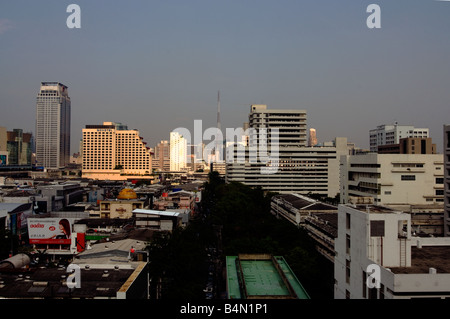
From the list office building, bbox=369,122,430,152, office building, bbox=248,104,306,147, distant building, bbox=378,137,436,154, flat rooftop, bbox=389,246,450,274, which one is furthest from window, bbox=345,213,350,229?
office building, bbox=369,122,430,152

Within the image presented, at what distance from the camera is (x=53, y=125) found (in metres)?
47.9

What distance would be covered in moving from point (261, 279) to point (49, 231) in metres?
7.72

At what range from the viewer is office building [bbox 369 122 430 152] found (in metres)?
33.2

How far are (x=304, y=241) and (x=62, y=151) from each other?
5023 cm

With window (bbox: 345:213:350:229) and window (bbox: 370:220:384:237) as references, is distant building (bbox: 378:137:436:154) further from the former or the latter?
window (bbox: 370:220:384:237)

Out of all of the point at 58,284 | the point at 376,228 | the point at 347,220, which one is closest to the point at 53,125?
the point at 58,284

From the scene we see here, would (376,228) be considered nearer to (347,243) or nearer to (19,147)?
(347,243)

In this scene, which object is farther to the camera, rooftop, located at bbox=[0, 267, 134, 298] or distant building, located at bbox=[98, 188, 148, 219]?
distant building, located at bbox=[98, 188, 148, 219]

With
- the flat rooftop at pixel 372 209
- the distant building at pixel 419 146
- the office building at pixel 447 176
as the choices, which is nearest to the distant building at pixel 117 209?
the office building at pixel 447 176

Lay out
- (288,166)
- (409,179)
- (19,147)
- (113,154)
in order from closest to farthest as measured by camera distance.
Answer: (409,179) < (288,166) < (19,147) < (113,154)

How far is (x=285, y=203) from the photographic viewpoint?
17656 millimetres

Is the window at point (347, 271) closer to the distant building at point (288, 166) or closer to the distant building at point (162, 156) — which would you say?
the distant building at point (288, 166)

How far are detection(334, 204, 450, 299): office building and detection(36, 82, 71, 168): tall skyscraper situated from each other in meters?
38.9
